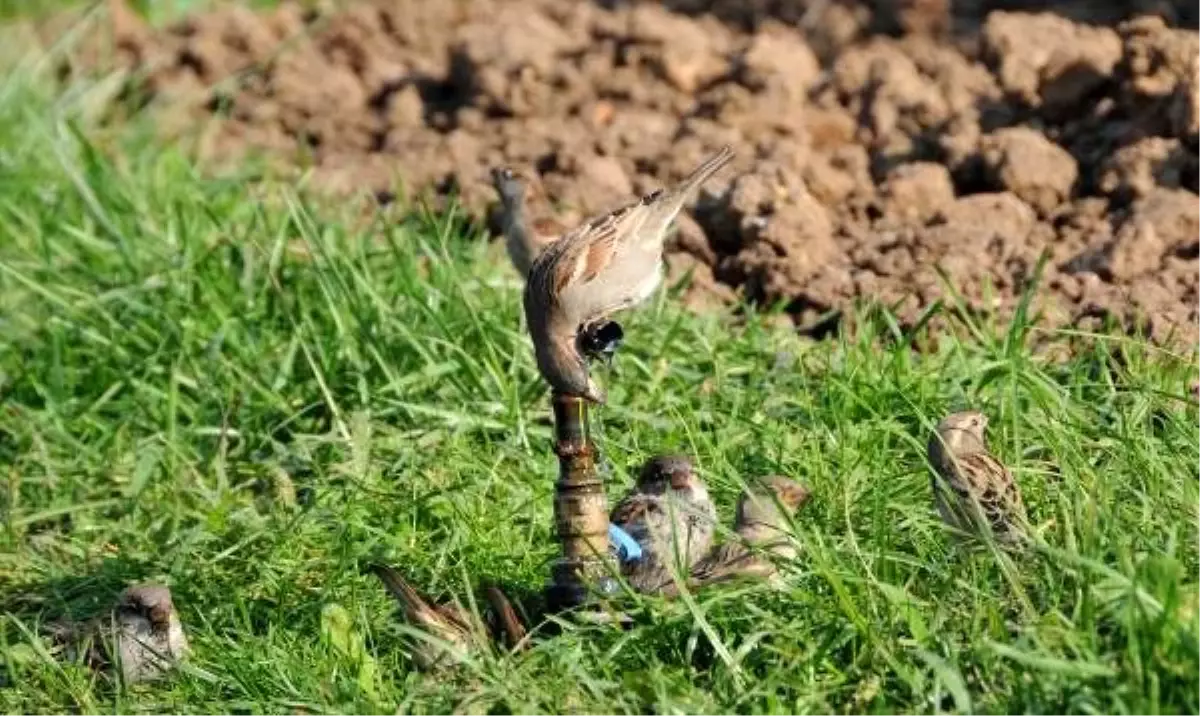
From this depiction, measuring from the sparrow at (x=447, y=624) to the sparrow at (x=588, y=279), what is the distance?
56 centimetres

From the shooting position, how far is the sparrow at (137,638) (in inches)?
Answer: 243

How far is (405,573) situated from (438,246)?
7.08 ft

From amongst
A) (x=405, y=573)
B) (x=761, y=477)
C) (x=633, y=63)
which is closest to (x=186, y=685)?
(x=405, y=573)

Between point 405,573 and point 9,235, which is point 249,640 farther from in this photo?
point 9,235

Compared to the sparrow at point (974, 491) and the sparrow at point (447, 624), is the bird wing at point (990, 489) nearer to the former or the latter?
the sparrow at point (974, 491)

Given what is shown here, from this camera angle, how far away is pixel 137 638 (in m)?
6.16

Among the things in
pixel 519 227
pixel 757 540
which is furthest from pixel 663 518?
pixel 519 227

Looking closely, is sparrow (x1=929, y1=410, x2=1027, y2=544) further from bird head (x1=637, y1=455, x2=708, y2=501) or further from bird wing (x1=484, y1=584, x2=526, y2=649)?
bird wing (x1=484, y1=584, x2=526, y2=649)

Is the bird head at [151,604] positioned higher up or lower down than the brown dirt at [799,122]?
higher up

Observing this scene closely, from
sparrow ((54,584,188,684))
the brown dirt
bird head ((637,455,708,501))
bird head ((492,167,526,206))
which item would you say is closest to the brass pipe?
bird head ((637,455,708,501))

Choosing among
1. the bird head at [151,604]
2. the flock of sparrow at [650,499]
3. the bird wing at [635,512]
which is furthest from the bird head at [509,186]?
the bird head at [151,604]

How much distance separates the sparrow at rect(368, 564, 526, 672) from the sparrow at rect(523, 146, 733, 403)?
562 mm

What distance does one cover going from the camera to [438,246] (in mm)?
8383

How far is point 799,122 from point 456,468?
2.52 m
